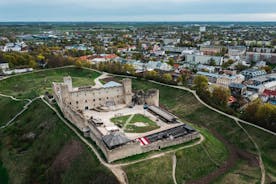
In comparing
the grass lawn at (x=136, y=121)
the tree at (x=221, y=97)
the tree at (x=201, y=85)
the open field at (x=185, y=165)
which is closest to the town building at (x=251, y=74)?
the tree at (x=201, y=85)

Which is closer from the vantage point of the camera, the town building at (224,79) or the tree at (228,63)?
the town building at (224,79)

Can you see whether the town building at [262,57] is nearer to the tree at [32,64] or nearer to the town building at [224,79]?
the town building at [224,79]

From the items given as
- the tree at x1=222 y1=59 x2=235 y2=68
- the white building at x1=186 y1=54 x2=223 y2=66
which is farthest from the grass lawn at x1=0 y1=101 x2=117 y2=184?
the white building at x1=186 y1=54 x2=223 y2=66

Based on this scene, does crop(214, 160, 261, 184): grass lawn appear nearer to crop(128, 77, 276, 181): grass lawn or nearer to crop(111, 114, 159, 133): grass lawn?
crop(128, 77, 276, 181): grass lawn

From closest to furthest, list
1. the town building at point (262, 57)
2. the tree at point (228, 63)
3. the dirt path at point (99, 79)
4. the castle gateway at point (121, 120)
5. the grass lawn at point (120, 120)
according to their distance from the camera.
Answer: the castle gateway at point (121, 120) → the grass lawn at point (120, 120) → the dirt path at point (99, 79) → the tree at point (228, 63) → the town building at point (262, 57)

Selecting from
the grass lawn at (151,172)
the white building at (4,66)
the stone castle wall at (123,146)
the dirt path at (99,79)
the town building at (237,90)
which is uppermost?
the white building at (4,66)

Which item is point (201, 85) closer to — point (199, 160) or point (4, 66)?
point (199, 160)

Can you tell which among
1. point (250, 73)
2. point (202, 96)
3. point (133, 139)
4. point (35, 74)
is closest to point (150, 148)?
point (133, 139)

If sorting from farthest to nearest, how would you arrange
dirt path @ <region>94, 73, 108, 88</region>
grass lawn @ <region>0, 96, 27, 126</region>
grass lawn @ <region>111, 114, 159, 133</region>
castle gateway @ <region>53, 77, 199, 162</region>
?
dirt path @ <region>94, 73, 108, 88</region>, grass lawn @ <region>0, 96, 27, 126</region>, grass lawn @ <region>111, 114, 159, 133</region>, castle gateway @ <region>53, 77, 199, 162</region>
